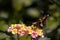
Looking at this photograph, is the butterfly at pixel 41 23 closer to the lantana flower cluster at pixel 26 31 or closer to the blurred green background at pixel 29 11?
the lantana flower cluster at pixel 26 31

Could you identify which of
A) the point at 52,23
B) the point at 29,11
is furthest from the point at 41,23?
the point at 29,11

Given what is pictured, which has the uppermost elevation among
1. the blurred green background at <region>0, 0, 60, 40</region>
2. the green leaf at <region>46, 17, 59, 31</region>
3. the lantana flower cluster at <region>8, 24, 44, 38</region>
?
the blurred green background at <region>0, 0, 60, 40</region>

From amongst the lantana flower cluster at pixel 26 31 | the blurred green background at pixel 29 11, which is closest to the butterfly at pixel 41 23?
the lantana flower cluster at pixel 26 31

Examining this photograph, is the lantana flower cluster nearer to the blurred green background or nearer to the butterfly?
the butterfly

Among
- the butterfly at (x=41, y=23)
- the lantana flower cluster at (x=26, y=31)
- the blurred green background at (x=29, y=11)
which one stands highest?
the blurred green background at (x=29, y=11)

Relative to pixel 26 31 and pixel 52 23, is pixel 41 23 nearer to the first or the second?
pixel 26 31

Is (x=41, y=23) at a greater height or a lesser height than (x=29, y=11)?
lesser

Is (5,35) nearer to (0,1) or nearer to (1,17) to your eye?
(1,17)

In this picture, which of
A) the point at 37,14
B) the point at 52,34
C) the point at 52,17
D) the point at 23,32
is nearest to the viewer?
the point at 23,32

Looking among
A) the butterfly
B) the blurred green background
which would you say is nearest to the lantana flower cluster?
the butterfly

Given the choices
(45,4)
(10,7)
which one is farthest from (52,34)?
(10,7)

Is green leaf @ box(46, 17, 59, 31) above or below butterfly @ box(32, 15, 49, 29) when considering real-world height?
above
